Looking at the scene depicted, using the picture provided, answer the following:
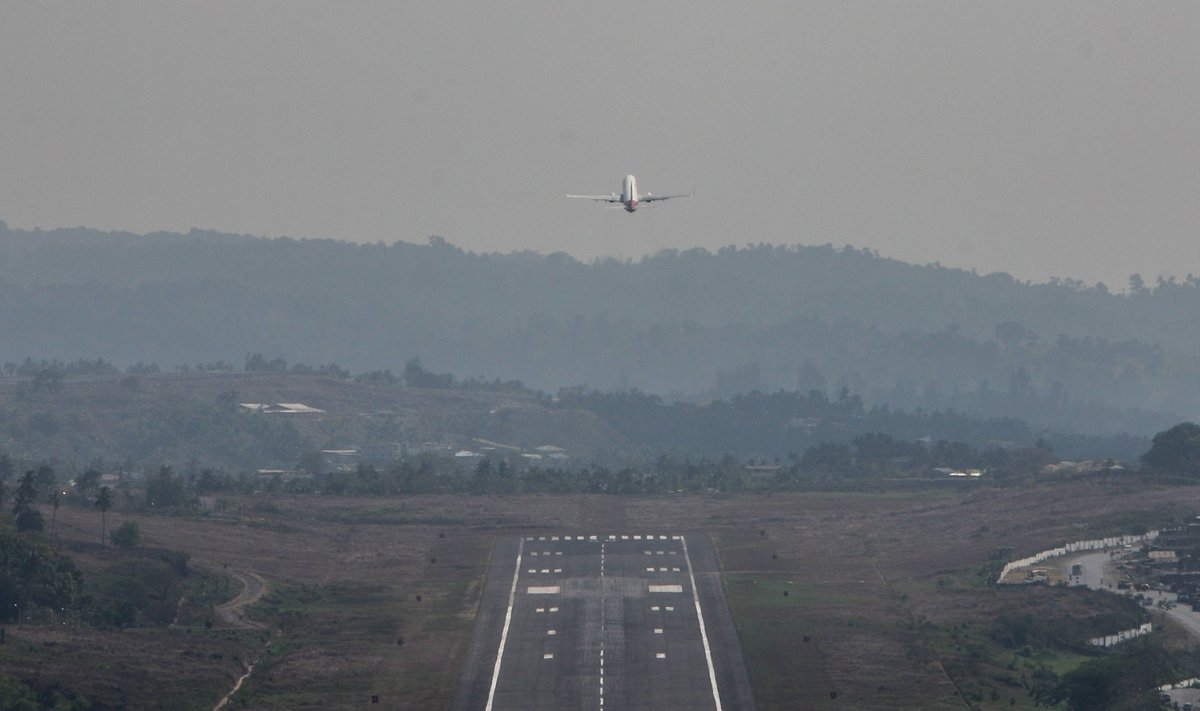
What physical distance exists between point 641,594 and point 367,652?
21.1 metres

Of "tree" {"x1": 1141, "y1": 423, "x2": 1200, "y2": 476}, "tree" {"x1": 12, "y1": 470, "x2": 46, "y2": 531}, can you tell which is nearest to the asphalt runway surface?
"tree" {"x1": 12, "y1": 470, "x2": 46, "y2": 531}

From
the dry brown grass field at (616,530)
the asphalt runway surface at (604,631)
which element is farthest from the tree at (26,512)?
the asphalt runway surface at (604,631)

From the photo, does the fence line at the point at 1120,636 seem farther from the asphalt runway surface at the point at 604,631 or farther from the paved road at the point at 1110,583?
the asphalt runway surface at the point at 604,631

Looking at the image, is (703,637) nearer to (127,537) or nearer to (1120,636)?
(1120,636)

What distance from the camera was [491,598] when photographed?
11812 cm

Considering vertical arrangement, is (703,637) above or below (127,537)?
below

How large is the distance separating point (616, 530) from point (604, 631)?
38.1 metres

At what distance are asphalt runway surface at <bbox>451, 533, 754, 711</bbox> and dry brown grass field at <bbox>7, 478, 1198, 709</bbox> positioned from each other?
1732 millimetres

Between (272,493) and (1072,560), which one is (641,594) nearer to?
(1072,560)

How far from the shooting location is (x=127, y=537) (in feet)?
414

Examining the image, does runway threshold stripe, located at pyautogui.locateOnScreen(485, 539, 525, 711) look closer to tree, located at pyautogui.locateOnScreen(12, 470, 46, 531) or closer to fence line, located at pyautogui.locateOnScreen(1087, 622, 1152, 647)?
fence line, located at pyautogui.locateOnScreen(1087, 622, 1152, 647)

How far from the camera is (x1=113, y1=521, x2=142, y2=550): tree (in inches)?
4961

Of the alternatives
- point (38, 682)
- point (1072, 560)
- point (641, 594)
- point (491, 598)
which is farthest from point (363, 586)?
point (1072, 560)

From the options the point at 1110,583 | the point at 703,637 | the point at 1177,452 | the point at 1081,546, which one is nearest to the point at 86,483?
the point at 703,637
